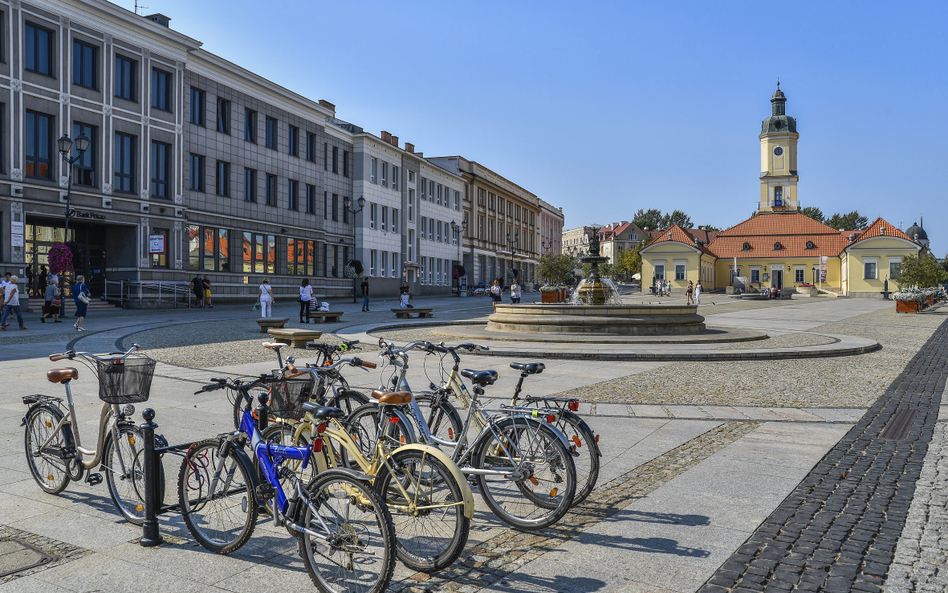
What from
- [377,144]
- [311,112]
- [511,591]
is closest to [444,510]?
[511,591]

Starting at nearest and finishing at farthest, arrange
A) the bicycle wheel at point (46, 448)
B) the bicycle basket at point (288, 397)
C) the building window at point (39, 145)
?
the bicycle basket at point (288, 397), the bicycle wheel at point (46, 448), the building window at point (39, 145)

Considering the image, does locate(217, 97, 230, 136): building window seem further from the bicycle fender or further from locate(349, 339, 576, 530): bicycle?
the bicycle fender

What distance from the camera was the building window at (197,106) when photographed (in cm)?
3846

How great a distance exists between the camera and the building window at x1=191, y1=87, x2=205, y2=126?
1514 inches

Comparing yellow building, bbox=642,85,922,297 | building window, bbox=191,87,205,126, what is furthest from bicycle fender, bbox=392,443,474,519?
yellow building, bbox=642,85,922,297

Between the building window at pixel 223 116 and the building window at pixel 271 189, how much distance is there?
4.57m

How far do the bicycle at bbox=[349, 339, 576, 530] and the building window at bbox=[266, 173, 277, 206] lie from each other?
137ft

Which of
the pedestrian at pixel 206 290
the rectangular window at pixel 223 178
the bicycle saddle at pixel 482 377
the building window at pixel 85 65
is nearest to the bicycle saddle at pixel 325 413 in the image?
the bicycle saddle at pixel 482 377

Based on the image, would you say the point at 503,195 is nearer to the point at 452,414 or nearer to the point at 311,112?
the point at 311,112

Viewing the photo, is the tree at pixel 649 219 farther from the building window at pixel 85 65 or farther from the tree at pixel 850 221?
the building window at pixel 85 65

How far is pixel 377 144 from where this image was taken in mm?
56562

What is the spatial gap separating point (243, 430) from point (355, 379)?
7.89 metres

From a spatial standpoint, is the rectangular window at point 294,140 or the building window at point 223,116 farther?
the rectangular window at point 294,140

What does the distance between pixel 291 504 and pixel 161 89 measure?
3711 centimetres
